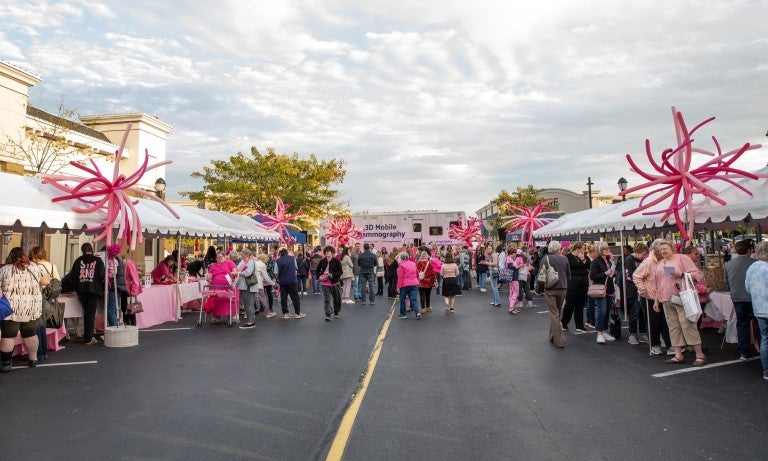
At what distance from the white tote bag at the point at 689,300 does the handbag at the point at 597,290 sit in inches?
82.0

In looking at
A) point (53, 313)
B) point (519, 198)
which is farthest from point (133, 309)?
point (519, 198)

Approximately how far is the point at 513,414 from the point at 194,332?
8.27 meters

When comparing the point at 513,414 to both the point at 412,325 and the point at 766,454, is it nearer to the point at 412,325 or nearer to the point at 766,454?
the point at 766,454

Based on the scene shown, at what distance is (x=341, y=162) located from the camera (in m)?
39.2

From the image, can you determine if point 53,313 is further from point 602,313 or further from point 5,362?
point 602,313

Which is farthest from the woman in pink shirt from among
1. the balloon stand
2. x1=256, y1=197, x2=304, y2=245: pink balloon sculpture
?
x1=256, y1=197, x2=304, y2=245: pink balloon sculpture

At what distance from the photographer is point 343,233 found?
31.5m

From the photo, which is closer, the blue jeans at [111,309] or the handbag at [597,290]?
the handbag at [597,290]

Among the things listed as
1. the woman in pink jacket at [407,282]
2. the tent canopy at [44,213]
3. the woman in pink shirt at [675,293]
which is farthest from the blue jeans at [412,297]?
the woman in pink shirt at [675,293]

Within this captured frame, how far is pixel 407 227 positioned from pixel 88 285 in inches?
934

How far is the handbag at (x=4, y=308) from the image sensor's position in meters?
7.10

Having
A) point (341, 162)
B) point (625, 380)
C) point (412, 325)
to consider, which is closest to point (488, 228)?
point (341, 162)

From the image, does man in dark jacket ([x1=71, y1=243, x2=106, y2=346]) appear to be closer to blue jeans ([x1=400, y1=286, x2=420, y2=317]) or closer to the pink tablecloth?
the pink tablecloth

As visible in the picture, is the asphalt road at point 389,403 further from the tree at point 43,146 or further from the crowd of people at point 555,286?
the tree at point 43,146
